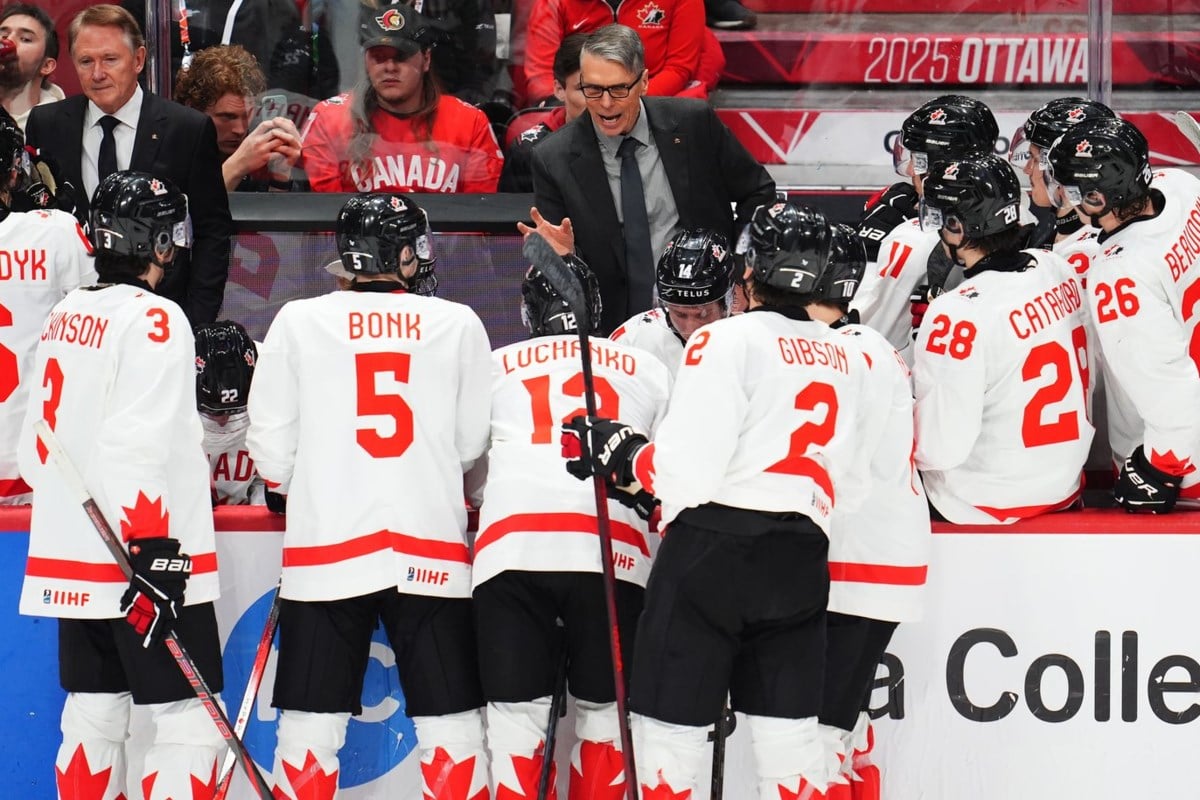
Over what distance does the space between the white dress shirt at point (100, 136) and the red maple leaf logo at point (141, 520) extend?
1.70 metres

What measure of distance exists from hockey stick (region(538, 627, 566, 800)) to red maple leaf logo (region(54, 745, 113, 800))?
965 mm

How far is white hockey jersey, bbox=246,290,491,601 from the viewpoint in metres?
3.37

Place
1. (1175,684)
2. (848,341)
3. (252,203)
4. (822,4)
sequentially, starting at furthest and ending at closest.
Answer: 1. (822,4)
2. (252,203)
3. (1175,684)
4. (848,341)

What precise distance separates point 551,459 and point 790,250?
2.34 feet

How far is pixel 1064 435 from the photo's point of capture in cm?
369

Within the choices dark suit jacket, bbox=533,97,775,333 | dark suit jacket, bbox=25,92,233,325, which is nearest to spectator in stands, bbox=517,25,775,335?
dark suit jacket, bbox=533,97,775,333

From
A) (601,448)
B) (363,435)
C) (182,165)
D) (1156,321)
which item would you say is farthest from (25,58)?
(1156,321)

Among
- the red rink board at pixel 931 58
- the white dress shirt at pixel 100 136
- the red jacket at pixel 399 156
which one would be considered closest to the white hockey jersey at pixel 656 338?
the red jacket at pixel 399 156

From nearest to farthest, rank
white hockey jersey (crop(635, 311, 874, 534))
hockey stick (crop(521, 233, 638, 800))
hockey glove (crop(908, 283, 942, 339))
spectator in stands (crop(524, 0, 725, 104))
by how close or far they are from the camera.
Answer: white hockey jersey (crop(635, 311, 874, 534))
hockey stick (crop(521, 233, 638, 800))
hockey glove (crop(908, 283, 942, 339))
spectator in stands (crop(524, 0, 725, 104))

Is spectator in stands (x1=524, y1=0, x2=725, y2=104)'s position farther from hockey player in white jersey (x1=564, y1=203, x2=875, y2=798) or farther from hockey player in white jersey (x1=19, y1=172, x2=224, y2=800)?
hockey player in white jersey (x1=564, y1=203, x2=875, y2=798)

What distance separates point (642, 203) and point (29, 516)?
195 cm

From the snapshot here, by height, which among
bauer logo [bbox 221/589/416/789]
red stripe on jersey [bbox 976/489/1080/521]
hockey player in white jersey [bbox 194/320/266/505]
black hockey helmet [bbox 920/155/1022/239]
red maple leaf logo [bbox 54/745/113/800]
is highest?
black hockey helmet [bbox 920/155/1022/239]

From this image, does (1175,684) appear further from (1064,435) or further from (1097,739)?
(1064,435)

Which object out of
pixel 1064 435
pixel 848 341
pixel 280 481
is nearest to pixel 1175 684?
pixel 1064 435
